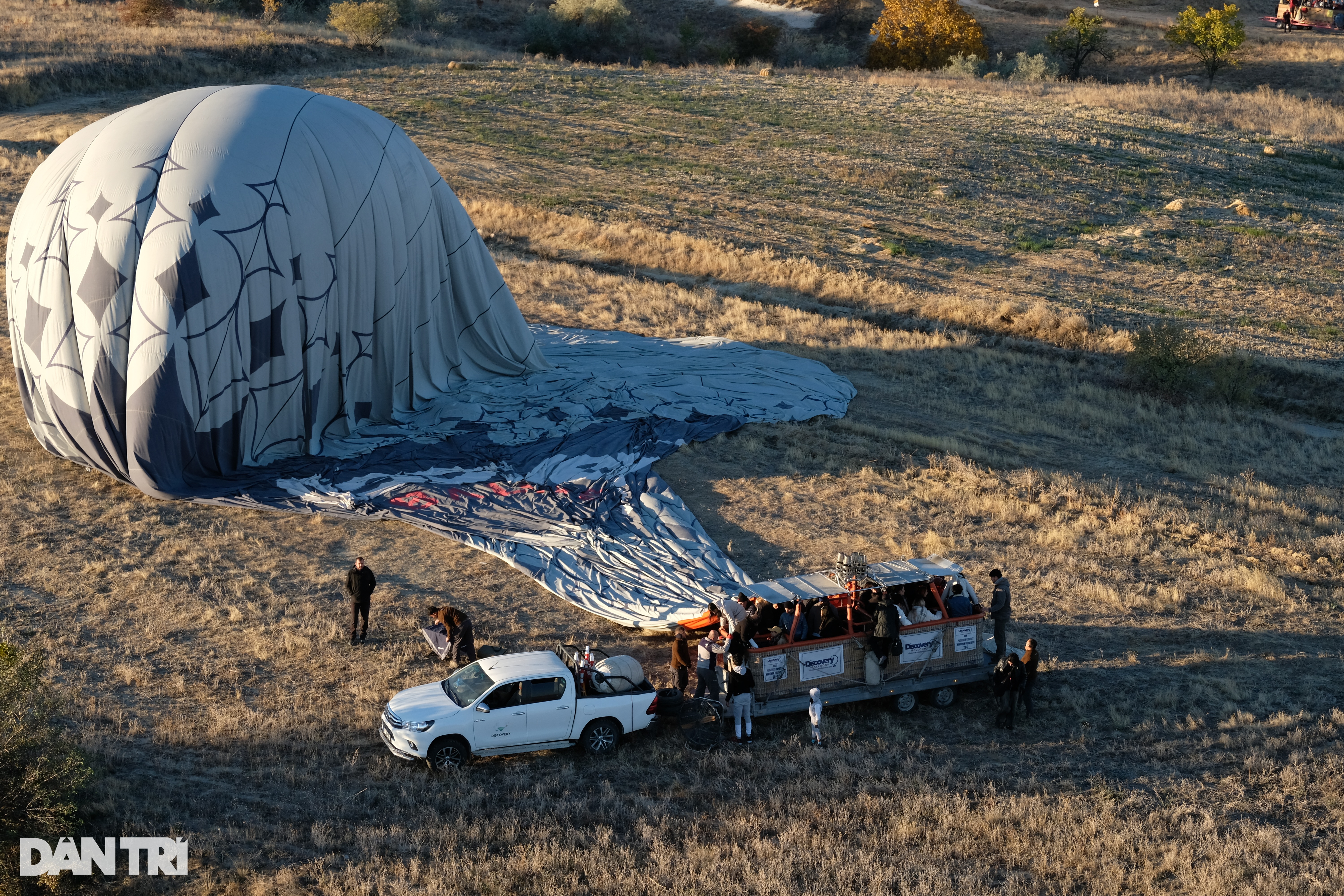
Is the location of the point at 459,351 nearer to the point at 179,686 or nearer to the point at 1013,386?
the point at 179,686

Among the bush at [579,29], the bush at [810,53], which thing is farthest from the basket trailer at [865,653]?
the bush at [579,29]

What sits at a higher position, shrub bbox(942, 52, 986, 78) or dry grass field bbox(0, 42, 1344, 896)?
shrub bbox(942, 52, 986, 78)

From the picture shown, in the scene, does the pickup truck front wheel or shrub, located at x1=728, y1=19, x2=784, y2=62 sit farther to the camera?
shrub, located at x1=728, y1=19, x2=784, y2=62

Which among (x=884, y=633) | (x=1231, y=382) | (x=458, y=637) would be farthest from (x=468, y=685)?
(x=1231, y=382)

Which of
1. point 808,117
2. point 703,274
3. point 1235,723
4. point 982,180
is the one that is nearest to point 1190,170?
point 982,180

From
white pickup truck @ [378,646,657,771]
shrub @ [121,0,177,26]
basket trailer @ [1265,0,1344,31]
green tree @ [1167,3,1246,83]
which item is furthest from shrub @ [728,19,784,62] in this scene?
white pickup truck @ [378,646,657,771]

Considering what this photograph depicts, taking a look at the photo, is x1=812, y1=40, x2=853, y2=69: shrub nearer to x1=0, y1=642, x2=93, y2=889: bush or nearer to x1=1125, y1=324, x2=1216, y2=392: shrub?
x1=1125, y1=324, x2=1216, y2=392: shrub

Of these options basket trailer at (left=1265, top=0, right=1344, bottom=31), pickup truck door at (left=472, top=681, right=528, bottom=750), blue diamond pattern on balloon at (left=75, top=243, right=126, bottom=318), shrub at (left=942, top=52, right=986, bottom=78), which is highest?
basket trailer at (left=1265, top=0, right=1344, bottom=31)

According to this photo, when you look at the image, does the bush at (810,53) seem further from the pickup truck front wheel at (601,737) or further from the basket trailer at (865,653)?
the pickup truck front wheel at (601,737)
